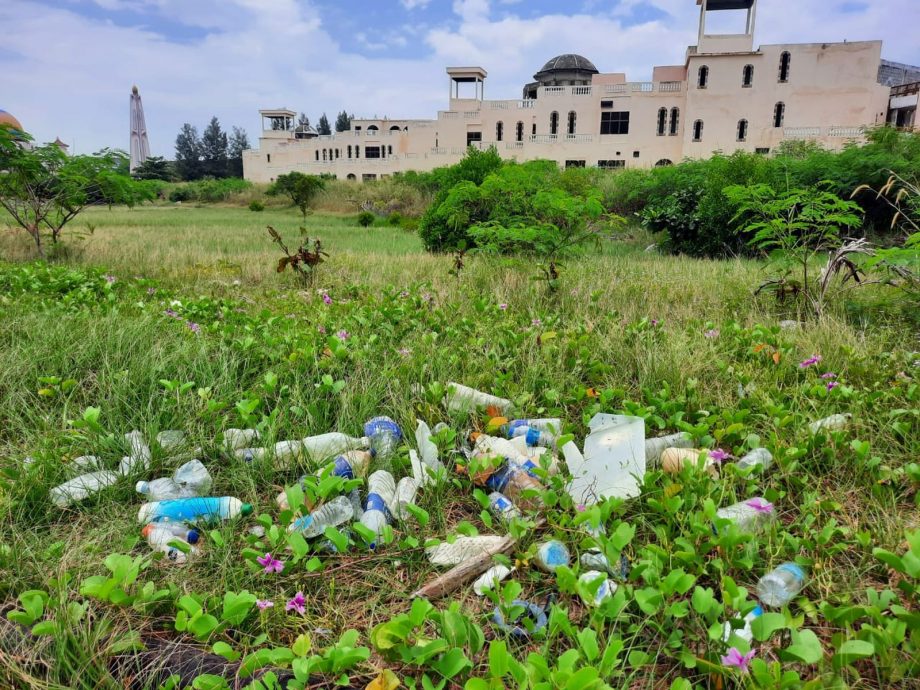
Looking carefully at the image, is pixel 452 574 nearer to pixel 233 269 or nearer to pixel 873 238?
pixel 233 269

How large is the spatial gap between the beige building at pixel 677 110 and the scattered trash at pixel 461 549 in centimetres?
2964

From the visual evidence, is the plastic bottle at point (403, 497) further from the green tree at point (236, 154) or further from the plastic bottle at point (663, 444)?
the green tree at point (236, 154)

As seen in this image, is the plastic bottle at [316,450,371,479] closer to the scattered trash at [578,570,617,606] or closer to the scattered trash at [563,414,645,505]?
the scattered trash at [563,414,645,505]

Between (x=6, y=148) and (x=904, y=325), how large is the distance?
9.26 metres

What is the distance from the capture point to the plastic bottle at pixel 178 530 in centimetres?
156

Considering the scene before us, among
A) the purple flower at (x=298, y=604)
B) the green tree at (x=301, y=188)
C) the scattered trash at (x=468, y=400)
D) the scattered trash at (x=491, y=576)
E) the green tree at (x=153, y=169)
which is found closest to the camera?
the purple flower at (x=298, y=604)

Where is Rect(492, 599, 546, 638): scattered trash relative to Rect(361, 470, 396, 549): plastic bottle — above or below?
below

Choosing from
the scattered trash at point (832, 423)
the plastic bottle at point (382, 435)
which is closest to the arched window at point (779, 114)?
the scattered trash at point (832, 423)

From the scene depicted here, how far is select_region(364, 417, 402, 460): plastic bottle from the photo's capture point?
2.03 m

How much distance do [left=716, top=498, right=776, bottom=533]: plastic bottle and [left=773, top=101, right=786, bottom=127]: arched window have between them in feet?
119

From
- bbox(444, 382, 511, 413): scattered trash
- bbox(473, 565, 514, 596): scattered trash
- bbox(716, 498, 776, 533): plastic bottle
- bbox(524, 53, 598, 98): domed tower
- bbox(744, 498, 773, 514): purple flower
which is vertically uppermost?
bbox(524, 53, 598, 98): domed tower

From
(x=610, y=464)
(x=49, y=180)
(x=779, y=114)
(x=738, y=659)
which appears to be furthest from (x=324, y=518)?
(x=779, y=114)

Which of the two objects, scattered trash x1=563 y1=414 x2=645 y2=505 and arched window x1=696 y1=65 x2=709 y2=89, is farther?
arched window x1=696 y1=65 x2=709 y2=89

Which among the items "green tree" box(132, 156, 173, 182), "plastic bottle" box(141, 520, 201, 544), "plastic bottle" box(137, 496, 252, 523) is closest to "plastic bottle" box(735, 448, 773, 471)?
"plastic bottle" box(137, 496, 252, 523)
